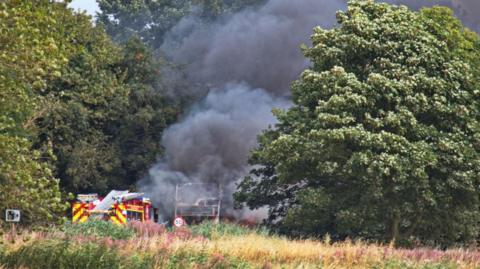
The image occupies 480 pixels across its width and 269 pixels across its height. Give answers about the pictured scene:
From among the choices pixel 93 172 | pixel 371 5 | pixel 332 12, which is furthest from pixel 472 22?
pixel 93 172

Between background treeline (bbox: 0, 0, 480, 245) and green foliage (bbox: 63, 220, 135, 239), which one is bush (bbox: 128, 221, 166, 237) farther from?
background treeline (bbox: 0, 0, 480, 245)

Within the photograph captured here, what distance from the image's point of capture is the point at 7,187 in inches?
590

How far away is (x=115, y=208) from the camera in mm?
36812

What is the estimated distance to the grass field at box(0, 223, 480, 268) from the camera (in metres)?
16.9

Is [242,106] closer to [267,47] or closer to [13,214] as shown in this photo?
[267,47]

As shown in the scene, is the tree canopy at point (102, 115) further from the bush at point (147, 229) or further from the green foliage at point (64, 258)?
the green foliage at point (64, 258)

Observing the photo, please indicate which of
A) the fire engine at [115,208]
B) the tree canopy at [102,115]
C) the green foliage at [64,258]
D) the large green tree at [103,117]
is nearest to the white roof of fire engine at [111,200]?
the fire engine at [115,208]

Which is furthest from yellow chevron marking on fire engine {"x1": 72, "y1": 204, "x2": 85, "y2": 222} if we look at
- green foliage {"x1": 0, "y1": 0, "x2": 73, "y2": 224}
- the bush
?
green foliage {"x1": 0, "y1": 0, "x2": 73, "y2": 224}

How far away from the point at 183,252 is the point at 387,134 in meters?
12.5

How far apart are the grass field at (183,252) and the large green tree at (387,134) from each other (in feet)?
15.4

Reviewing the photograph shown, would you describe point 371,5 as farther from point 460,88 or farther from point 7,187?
point 7,187

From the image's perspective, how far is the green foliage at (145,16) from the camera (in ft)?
267

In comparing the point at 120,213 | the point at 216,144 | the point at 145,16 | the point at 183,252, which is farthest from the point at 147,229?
the point at 145,16

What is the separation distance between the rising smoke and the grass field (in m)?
20.3
